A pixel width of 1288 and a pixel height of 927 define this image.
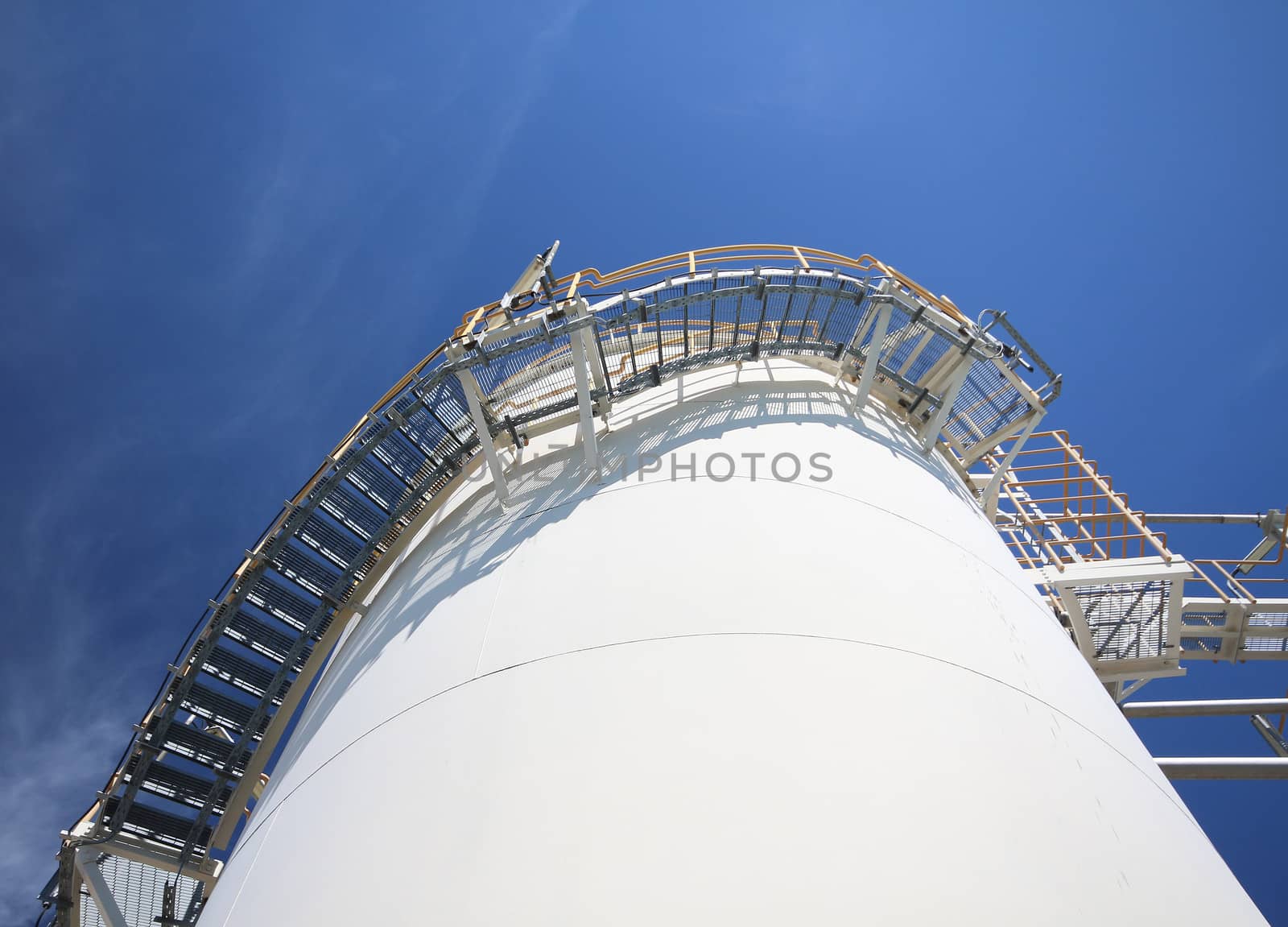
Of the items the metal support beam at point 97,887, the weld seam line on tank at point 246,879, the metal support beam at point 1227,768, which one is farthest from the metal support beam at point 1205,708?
the metal support beam at point 97,887

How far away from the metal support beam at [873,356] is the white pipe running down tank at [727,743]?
175 cm

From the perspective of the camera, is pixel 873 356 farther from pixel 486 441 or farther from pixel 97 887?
pixel 97 887

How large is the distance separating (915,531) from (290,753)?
246 inches

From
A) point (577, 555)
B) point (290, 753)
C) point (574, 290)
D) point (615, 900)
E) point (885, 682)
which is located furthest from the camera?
point (574, 290)

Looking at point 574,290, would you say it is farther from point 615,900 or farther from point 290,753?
point 615,900

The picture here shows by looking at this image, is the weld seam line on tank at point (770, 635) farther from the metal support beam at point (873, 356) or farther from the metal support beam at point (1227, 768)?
the metal support beam at point (1227, 768)

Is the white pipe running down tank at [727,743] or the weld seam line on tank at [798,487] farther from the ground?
the weld seam line on tank at [798,487]

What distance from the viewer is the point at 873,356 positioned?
8.77 metres

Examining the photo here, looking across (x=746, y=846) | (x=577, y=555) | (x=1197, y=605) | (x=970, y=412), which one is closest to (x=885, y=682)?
(x=746, y=846)

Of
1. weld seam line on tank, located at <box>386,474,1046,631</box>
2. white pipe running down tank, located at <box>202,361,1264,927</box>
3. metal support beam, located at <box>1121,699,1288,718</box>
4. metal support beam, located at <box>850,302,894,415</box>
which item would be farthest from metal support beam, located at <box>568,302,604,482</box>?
metal support beam, located at <box>1121,699,1288,718</box>

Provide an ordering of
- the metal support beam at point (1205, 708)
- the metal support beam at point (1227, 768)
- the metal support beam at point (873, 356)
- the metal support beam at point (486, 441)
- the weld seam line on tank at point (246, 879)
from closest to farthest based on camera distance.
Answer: the weld seam line on tank at point (246, 879) → the metal support beam at point (486, 441) → the metal support beam at point (873, 356) → the metal support beam at point (1227, 768) → the metal support beam at point (1205, 708)

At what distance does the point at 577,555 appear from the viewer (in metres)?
6.25

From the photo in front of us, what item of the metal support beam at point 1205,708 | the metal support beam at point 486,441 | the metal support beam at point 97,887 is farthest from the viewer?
the metal support beam at point 1205,708

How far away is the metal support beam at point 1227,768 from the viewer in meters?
9.52
